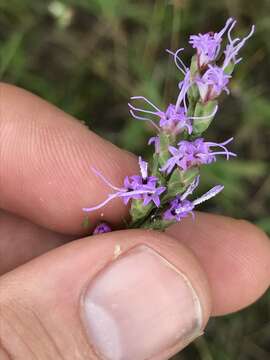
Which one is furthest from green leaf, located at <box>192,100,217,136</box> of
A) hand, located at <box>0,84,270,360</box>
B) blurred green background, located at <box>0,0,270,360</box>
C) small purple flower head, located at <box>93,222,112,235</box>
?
blurred green background, located at <box>0,0,270,360</box>

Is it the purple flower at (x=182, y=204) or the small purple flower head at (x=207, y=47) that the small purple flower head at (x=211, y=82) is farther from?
the purple flower at (x=182, y=204)

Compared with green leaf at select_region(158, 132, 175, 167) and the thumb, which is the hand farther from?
green leaf at select_region(158, 132, 175, 167)

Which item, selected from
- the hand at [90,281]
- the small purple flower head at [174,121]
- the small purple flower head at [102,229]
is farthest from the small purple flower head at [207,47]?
the small purple flower head at [102,229]

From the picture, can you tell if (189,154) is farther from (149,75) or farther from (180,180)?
(149,75)

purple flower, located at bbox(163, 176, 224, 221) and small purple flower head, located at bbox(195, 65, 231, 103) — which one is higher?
small purple flower head, located at bbox(195, 65, 231, 103)

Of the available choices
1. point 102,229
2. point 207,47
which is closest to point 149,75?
point 102,229

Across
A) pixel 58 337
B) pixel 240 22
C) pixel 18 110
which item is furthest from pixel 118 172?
pixel 240 22
